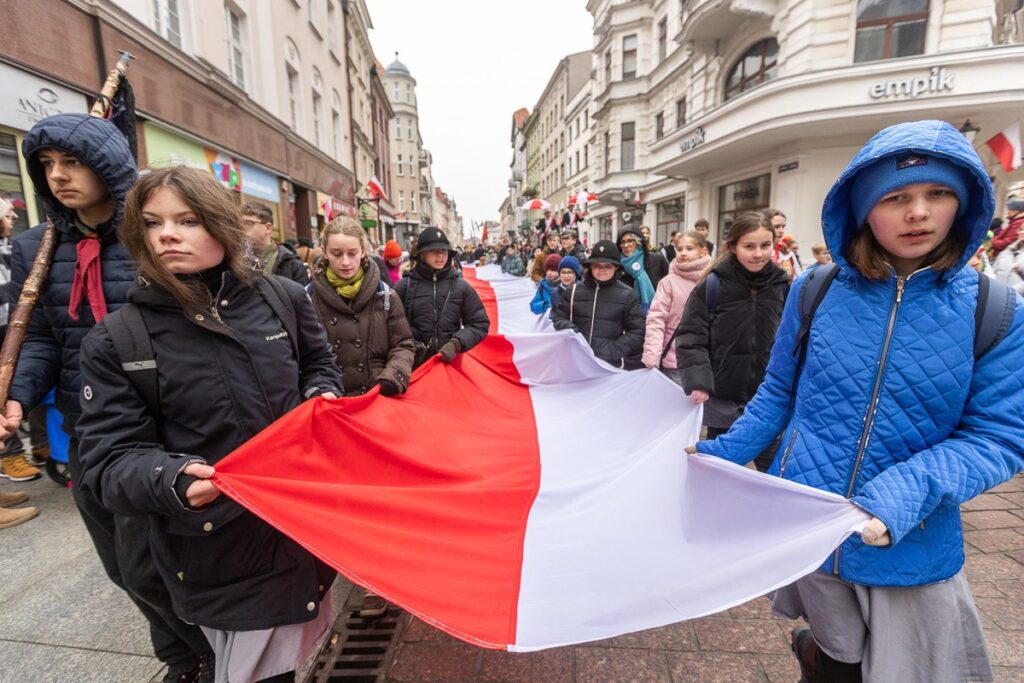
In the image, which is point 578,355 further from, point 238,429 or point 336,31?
point 336,31

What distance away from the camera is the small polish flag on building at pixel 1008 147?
333 inches

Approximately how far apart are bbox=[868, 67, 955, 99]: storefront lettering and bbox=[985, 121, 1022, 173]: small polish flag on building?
4.57 meters

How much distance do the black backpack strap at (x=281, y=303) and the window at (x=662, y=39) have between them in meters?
25.9

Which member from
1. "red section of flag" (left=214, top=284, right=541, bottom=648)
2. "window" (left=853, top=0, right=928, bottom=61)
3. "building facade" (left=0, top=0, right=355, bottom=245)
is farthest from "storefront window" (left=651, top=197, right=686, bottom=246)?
"red section of flag" (left=214, top=284, right=541, bottom=648)

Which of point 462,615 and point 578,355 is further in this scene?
point 578,355

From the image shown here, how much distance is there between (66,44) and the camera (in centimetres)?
618

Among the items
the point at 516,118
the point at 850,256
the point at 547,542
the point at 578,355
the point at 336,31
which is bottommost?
the point at 547,542

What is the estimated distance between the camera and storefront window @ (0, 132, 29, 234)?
541 cm

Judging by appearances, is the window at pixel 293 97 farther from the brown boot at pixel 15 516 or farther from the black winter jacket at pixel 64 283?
the black winter jacket at pixel 64 283

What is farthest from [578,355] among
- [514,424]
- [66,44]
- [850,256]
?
[66,44]

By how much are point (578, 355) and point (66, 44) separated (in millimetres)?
7448

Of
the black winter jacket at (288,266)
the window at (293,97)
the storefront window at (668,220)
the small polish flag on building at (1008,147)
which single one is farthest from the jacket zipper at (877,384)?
the storefront window at (668,220)

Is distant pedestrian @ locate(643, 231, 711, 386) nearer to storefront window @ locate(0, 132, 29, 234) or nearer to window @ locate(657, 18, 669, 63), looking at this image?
storefront window @ locate(0, 132, 29, 234)

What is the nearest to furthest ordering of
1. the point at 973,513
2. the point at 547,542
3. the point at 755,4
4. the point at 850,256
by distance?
the point at 850,256
the point at 547,542
the point at 973,513
the point at 755,4
